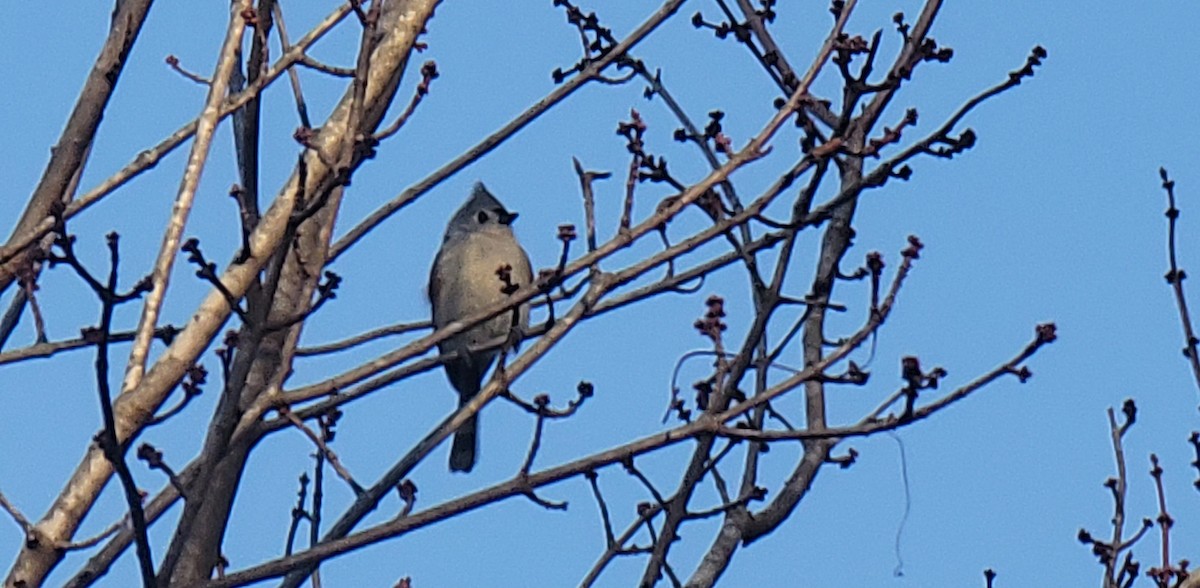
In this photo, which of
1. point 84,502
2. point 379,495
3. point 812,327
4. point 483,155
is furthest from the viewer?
point 812,327

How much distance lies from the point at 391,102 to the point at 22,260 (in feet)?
2.90

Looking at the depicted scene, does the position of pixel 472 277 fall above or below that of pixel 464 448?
above

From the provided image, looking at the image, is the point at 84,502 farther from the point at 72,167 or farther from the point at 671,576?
the point at 671,576

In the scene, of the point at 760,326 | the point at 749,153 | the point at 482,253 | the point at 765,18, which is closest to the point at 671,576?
the point at 760,326

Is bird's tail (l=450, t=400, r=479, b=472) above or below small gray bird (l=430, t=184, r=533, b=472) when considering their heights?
below

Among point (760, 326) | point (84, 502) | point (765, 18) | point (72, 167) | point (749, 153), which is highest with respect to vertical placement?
point (765, 18)

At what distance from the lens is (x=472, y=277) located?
7125 mm

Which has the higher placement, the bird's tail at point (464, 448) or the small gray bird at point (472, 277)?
the small gray bird at point (472, 277)

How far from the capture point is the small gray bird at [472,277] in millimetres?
7059

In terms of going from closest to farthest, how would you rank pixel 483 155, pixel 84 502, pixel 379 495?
pixel 84 502, pixel 379 495, pixel 483 155

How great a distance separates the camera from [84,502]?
314 cm

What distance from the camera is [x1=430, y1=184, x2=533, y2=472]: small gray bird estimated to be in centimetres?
706

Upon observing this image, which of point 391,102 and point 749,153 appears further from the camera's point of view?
point 391,102

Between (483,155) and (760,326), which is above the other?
(483,155)
